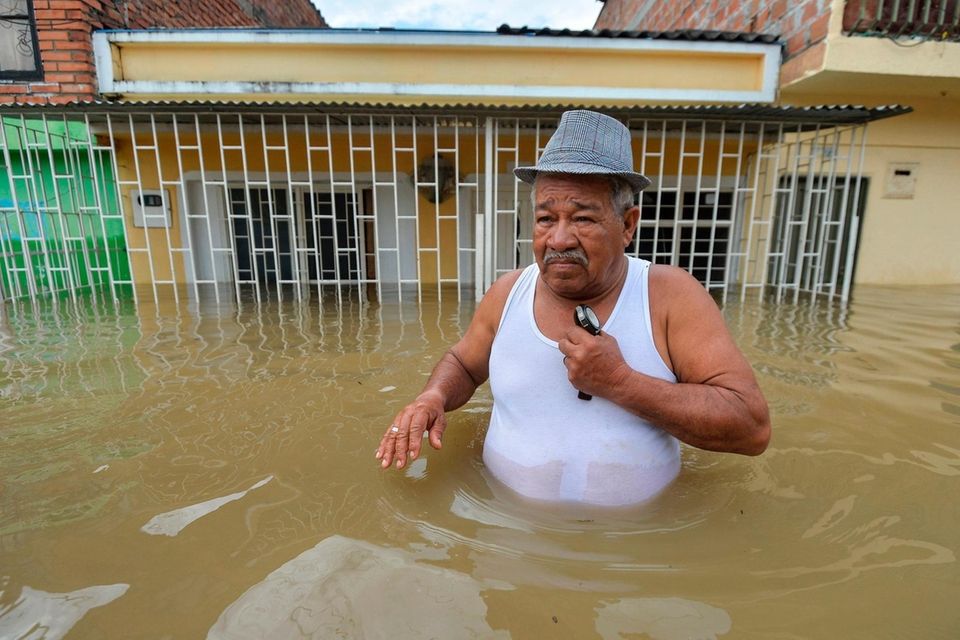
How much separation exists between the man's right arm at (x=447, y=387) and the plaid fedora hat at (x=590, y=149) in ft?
1.73

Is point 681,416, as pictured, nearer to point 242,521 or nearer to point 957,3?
point 242,521

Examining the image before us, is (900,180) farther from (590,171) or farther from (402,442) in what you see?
(402,442)

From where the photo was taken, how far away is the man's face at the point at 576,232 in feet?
5.14


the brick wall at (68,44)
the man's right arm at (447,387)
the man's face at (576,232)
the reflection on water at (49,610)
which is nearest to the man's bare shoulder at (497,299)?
the man's right arm at (447,387)

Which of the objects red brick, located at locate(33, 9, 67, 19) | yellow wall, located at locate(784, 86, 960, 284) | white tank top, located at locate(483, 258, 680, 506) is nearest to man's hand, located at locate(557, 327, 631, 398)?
white tank top, located at locate(483, 258, 680, 506)

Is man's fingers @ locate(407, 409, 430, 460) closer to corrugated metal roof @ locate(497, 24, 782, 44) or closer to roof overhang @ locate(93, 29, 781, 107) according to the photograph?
roof overhang @ locate(93, 29, 781, 107)

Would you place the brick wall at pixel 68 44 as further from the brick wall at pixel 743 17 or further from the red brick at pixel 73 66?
the brick wall at pixel 743 17

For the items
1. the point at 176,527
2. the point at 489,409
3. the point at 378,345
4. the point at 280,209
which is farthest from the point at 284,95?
the point at 176,527

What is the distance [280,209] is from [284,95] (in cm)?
207

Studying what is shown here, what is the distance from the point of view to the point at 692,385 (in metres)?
1.54

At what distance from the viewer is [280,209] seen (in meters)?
9.11

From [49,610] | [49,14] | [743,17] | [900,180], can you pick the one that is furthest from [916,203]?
[49,14]

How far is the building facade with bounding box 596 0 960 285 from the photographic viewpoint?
6730 mm

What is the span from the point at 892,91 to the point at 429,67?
6.93m
